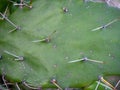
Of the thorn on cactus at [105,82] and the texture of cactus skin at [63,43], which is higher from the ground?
the texture of cactus skin at [63,43]

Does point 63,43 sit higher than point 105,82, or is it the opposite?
point 63,43

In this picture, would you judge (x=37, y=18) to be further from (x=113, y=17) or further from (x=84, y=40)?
(x=113, y=17)

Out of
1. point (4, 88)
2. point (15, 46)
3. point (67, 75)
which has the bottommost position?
point (4, 88)

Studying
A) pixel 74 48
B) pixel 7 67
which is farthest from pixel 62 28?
pixel 7 67

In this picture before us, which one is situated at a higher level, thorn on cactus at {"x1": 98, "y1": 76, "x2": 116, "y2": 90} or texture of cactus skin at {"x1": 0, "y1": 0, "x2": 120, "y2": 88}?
texture of cactus skin at {"x1": 0, "y1": 0, "x2": 120, "y2": 88}

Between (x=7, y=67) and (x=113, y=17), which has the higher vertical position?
(x=113, y=17)

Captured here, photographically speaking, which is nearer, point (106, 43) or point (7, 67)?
point (106, 43)

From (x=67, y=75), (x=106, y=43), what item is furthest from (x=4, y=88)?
(x=106, y=43)
